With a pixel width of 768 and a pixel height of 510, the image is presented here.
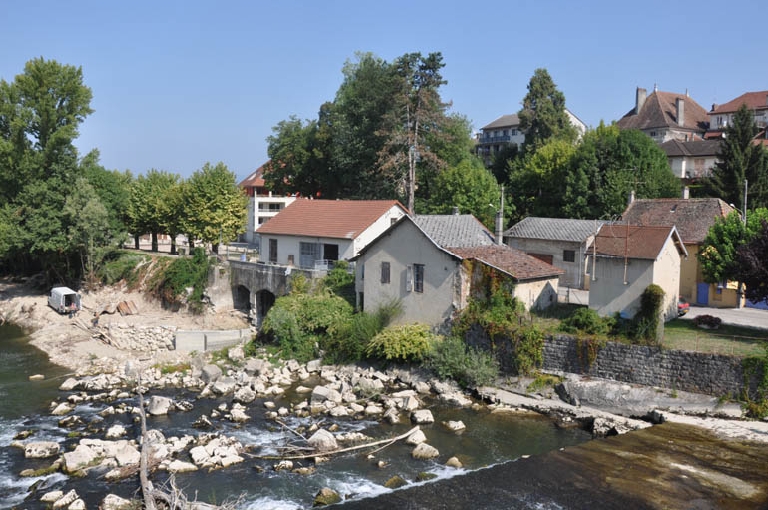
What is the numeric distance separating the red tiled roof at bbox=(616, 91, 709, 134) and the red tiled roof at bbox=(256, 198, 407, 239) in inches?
1648

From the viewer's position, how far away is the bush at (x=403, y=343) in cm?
2839

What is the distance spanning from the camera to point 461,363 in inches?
1070

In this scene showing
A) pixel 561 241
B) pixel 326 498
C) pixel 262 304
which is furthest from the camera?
pixel 262 304

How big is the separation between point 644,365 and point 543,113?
40.1 m

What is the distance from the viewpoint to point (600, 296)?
27.3m

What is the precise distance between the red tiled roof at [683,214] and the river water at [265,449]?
56.9 ft

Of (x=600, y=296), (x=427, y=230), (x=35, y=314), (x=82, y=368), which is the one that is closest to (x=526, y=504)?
(x=600, y=296)

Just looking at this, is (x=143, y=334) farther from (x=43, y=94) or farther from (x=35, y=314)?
(x=43, y=94)

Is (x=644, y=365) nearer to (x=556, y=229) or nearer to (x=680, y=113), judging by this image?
(x=556, y=229)

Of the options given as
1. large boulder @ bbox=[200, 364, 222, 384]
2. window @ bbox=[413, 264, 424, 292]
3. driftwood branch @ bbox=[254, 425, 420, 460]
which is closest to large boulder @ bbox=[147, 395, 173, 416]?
large boulder @ bbox=[200, 364, 222, 384]

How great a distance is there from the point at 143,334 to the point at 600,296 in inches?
970

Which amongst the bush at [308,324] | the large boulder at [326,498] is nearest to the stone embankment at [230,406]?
the bush at [308,324]

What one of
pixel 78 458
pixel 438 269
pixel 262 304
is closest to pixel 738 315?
pixel 438 269

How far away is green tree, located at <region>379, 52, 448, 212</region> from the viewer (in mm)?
47094
